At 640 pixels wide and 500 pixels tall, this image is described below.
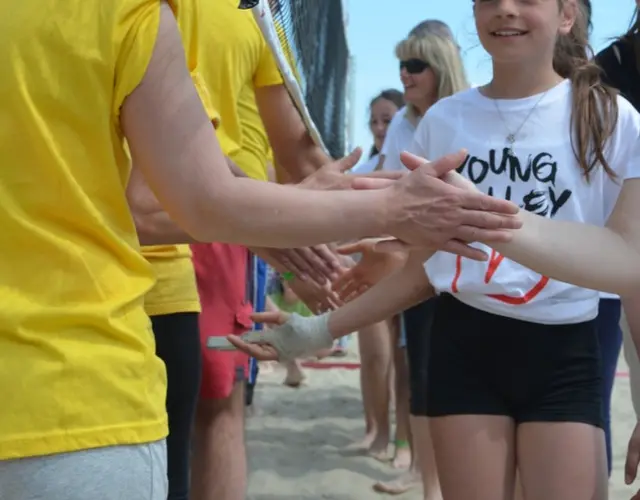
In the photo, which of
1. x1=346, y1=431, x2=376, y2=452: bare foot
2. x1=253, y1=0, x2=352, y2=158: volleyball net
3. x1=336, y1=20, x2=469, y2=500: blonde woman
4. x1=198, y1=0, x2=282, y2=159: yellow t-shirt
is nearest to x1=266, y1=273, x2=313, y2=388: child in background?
x1=346, y1=431, x2=376, y2=452: bare foot

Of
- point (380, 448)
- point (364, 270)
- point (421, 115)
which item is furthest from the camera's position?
point (380, 448)

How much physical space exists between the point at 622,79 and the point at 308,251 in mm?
1157

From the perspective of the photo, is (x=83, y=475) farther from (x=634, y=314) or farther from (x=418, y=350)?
(x=418, y=350)

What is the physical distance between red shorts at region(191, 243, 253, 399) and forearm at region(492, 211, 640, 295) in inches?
40.4

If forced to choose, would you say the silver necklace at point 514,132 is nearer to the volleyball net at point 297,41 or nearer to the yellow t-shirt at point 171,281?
the volleyball net at point 297,41

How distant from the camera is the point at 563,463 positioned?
2162 millimetres

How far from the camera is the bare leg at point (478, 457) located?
7.36 feet

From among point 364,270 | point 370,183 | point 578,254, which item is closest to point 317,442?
point 364,270

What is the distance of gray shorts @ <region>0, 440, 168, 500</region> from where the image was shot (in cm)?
128

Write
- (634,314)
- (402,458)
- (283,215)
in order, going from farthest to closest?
(402,458) < (634,314) < (283,215)

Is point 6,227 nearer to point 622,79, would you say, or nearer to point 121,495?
point 121,495

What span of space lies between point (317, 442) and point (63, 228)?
4374mm

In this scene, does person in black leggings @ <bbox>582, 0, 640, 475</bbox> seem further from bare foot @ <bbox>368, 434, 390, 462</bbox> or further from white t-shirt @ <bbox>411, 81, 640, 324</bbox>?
bare foot @ <bbox>368, 434, 390, 462</bbox>

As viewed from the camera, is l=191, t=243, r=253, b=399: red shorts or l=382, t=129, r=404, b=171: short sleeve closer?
l=191, t=243, r=253, b=399: red shorts
